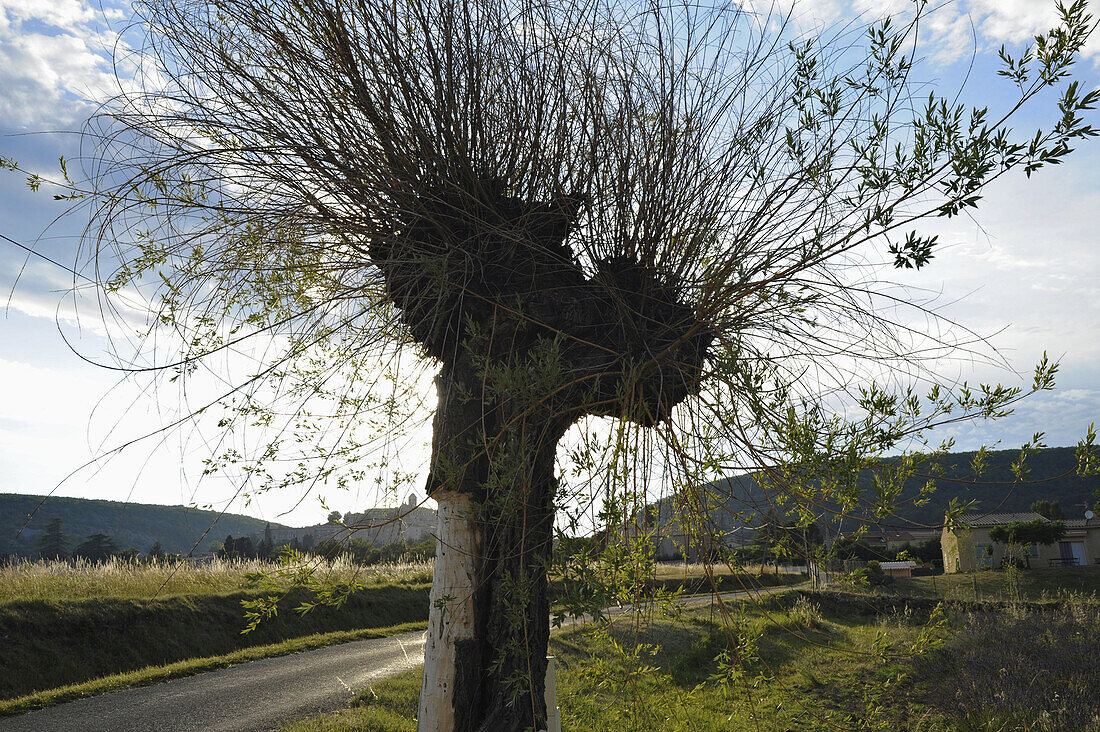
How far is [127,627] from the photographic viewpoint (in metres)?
10.6

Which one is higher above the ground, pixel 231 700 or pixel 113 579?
pixel 113 579

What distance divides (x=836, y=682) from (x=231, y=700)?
8.31 meters

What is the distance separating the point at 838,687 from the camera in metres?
8.52

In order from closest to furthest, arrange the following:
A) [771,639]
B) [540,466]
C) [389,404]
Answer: [540,466] < [389,404] < [771,639]

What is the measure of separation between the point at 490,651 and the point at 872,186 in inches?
117

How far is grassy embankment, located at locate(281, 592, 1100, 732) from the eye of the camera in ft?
10.8

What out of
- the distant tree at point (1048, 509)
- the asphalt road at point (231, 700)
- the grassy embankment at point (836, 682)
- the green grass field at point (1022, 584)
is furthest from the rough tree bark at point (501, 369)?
the distant tree at point (1048, 509)

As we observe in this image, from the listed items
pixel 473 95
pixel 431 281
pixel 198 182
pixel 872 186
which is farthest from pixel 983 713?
pixel 198 182

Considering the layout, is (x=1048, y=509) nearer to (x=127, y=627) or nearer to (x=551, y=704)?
(x=551, y=704)

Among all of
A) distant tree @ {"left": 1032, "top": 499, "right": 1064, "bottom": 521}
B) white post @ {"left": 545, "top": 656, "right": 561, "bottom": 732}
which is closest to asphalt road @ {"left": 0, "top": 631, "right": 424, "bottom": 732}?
white post @ {"left": 545, "top": 656, "right": 561, "bottom": 732}

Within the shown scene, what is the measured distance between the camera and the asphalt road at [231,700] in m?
6.82

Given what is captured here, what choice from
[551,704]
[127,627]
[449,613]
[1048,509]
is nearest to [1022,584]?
[551,704]

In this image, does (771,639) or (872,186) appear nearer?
(872,186)

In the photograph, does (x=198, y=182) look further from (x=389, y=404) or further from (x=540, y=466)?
(x=540, y=466)
